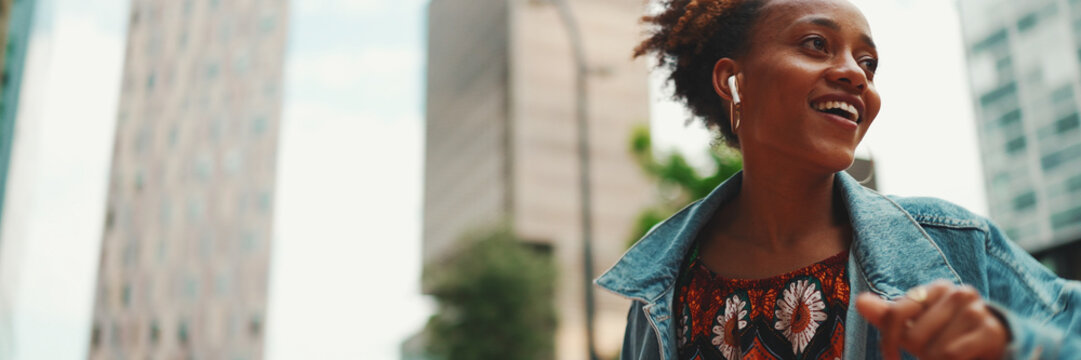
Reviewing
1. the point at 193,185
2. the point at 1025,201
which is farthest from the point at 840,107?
the point at 1025,201

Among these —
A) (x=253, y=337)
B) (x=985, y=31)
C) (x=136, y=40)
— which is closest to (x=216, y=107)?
(x=136, y=40)

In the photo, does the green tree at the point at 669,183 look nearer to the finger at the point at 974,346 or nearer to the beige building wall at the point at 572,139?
the finger at the point at 974,346

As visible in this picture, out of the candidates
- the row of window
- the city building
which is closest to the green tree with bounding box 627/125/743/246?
the city building

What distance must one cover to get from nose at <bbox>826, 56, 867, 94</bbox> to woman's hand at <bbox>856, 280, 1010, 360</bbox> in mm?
752

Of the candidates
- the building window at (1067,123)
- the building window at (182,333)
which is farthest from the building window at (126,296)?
the building window at (1067,123)

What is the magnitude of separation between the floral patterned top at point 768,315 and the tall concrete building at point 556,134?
140 feet

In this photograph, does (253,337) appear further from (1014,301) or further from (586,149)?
(1014,301)

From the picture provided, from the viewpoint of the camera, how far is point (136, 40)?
5994cm

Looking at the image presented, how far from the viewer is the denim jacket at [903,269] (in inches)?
50.7

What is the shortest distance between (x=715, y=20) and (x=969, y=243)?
0.74m

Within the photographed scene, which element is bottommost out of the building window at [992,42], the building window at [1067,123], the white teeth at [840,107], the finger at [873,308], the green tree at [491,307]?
the green tree at [491,307]

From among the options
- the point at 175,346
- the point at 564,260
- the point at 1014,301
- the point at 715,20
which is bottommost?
the point at 175,346

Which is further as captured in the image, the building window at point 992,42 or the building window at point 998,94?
the building window at point 998,94

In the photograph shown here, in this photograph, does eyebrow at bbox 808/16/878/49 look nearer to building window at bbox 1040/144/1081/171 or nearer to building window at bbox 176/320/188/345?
building window at bbox 1040/144/1081/171
